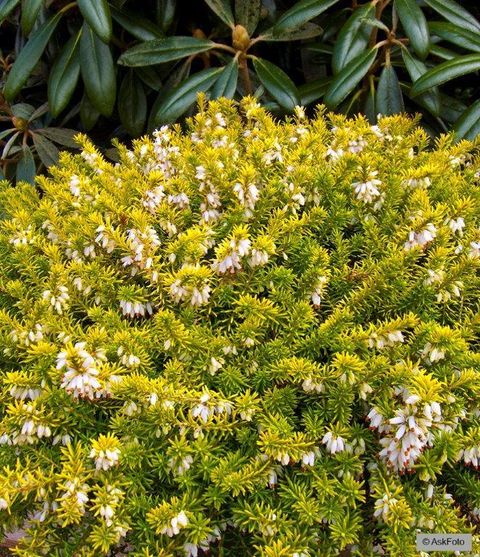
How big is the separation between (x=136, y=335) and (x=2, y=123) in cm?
272

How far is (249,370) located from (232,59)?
5.56 feet

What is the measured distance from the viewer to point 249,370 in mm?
1227

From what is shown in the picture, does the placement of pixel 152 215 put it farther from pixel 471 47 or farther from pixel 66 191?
pixel 471 47

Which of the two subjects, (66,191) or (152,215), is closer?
(152,215)

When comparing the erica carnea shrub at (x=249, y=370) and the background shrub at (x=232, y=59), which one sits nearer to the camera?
the erica carnea shrub at (x=249, y=370)

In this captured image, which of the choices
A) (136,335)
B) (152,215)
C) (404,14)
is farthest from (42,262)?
(404,14)

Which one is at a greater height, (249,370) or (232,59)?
(232,59)

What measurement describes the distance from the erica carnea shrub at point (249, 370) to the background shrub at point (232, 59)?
987 mm

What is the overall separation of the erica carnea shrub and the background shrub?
0.99 metres

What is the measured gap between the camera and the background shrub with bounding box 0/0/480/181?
228cm

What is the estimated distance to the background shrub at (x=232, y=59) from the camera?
2.28 meters

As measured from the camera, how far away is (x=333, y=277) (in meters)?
1.35

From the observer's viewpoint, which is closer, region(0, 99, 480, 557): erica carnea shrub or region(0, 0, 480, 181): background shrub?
region(0, 99, 480, 557): erica carnea shrub

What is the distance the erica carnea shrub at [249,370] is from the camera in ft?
3.59
